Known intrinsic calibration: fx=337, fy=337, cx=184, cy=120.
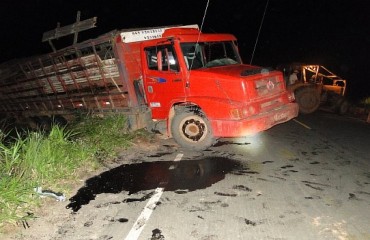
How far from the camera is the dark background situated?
2244cm

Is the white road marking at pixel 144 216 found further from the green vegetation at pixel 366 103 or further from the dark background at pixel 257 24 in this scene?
the green vegetation at pixel 366 103

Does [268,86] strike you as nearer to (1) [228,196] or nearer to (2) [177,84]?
(2) [177,84]

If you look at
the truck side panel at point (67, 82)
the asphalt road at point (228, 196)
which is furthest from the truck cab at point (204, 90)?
the truck side panel at point (67, 82)

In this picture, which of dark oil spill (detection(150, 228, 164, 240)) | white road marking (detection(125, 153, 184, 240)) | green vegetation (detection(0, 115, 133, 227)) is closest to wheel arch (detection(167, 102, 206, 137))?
green vegetation (detection(0, 115, 133, 227))

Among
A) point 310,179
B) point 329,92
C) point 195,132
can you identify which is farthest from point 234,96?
point 329,92

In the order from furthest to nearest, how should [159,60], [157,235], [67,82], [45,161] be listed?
[67,82] → [159,60] → [45,161] → [157,235]

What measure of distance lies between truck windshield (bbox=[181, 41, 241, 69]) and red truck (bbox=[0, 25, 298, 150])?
0.02m

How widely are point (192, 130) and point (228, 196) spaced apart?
8.36 ft

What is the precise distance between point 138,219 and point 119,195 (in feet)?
2.95

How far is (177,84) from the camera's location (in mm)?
7109

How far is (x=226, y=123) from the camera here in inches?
259

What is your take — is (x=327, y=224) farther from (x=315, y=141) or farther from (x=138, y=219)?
(x=315, y=141)

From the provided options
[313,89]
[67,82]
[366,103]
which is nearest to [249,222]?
[67,82]

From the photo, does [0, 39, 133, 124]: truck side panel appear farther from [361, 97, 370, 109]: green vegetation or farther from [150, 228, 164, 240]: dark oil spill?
[361, 97, 370, 109]: green vegetation
